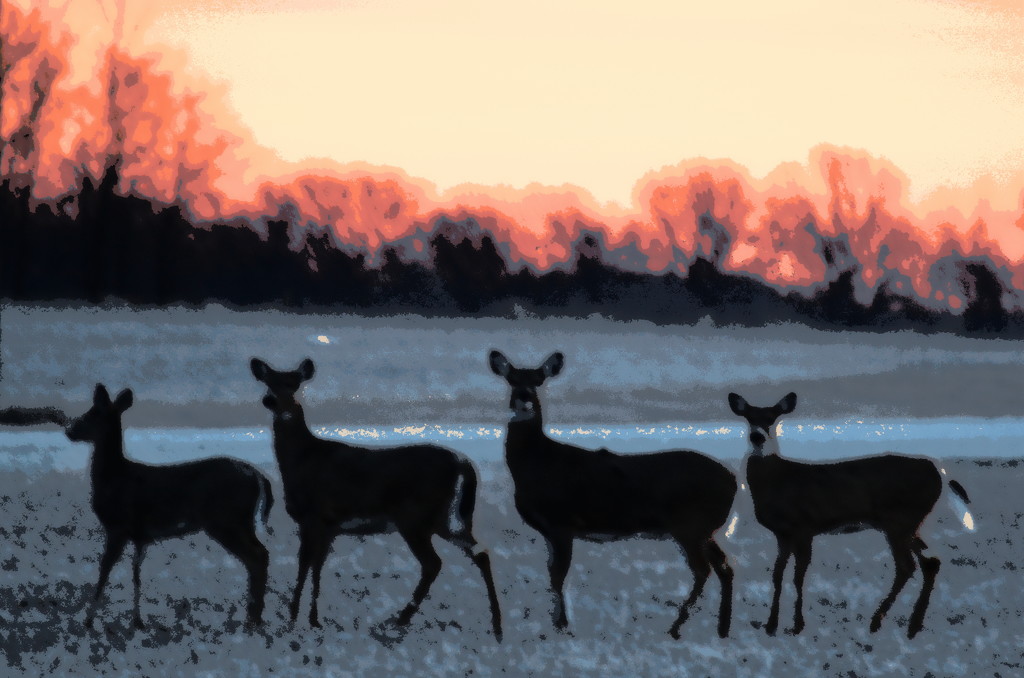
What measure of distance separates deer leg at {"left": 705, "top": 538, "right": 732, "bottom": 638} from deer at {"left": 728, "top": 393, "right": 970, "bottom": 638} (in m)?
0.18

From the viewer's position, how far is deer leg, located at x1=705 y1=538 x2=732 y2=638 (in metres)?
4.70

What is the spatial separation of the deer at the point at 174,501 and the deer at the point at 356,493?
6.3 inches

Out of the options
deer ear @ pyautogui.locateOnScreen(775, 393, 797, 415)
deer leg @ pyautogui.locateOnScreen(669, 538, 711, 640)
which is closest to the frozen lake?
deer leg @ pyautogui.locateOnScreen(669, 538, 711, 640)

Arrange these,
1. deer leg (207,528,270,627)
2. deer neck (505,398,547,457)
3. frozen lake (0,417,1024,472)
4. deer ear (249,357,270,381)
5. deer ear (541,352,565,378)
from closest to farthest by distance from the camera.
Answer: deer ear (249,357,270,381), deer leg (207,528,270,627), deer ear (541,352,565,378), deer neck (505,398,547,457), frozen lake (0,417,1024,472)

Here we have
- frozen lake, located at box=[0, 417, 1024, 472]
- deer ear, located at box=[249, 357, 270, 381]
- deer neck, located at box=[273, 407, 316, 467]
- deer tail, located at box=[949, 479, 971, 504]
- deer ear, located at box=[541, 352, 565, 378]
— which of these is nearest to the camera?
deer ear, located at box=[249, 357, 270, 381]

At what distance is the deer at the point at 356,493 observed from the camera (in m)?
4.66

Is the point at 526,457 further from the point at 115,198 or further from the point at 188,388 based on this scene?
the point at 188,388

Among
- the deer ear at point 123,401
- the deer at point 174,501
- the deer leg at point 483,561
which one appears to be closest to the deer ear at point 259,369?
the deer at point 174,501

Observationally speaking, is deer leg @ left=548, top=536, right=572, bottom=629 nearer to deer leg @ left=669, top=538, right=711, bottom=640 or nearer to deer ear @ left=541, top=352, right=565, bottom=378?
deer leg @ left=669, top=538, right=711, bottom=640

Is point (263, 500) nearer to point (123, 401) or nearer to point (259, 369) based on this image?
point (259, 369)

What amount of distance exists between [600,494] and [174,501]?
5.50 feet

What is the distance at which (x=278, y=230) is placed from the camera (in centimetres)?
1207

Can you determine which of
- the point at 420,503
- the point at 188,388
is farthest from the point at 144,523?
the point at 188,388

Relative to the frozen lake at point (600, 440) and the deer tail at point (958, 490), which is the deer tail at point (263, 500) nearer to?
the deer tail at point (958, 490)
